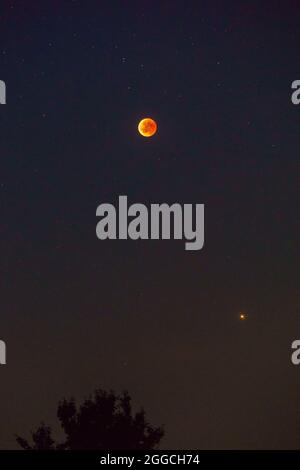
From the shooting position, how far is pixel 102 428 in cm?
2888

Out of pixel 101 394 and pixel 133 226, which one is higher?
pixel 133 226

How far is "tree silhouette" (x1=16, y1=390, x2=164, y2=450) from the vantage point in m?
28.5

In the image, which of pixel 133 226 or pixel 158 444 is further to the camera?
pixel 158 444

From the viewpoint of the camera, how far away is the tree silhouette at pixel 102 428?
93.5ft

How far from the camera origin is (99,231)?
24.6 metres
